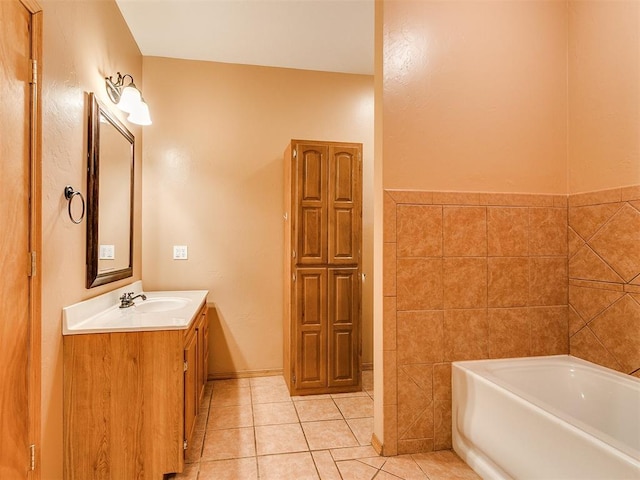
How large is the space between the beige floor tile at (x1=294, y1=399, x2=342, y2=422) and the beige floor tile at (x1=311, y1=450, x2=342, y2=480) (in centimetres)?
44

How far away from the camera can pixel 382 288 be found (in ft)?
6.87

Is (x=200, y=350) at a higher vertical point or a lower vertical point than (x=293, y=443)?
higher

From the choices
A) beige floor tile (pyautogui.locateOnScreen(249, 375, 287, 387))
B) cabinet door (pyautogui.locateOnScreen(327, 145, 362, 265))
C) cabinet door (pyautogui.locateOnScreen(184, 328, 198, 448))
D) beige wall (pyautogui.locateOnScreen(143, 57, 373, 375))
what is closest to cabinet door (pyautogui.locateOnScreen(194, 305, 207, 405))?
cabinet door (pyautogui.locateOnScreen(184, 328, 198, 448))

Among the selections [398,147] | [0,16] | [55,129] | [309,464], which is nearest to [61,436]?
[309,464]

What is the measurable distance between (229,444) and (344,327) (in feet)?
4.18

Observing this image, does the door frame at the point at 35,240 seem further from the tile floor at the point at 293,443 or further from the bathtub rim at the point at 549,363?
the bathtub rim at the point at 549,363

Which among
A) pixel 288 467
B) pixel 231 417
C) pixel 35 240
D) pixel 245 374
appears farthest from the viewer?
pixel 245 374

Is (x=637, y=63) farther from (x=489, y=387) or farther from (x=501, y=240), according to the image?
(x=489, y=387)

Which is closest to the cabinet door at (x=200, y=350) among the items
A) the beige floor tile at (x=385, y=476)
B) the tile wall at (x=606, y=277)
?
the beige floor tile at (x=385, y=476)

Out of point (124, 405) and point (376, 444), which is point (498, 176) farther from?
point (124, 405)

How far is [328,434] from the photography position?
238 centimetres

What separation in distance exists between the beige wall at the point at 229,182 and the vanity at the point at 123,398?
145 centimetres

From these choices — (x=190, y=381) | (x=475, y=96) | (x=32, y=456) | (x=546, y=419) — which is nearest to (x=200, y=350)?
(x=190, y=381)

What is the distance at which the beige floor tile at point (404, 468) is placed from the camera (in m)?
1.91
